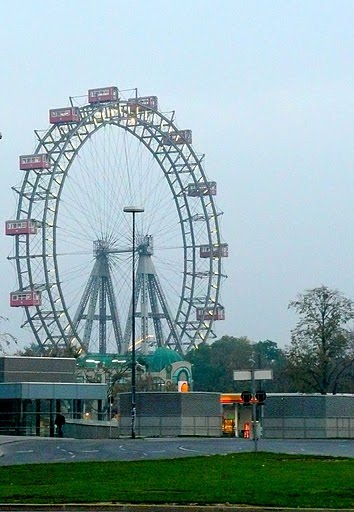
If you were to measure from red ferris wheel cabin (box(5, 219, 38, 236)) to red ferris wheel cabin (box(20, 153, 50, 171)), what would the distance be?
4946 mm

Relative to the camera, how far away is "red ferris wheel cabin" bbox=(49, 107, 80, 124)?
107 m

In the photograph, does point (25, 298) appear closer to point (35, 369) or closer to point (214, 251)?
point (214, 251)

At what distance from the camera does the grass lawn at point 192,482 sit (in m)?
23.2

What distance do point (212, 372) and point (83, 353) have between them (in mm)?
57053

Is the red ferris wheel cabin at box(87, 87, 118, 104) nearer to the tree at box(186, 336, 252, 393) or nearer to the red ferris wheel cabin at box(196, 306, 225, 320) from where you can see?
the red ferris wheel cabin at box(196, 306, 225, 320)

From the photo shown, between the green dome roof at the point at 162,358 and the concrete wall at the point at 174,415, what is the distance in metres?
48.2

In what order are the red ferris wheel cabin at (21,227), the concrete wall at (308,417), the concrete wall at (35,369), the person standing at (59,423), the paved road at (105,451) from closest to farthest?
1. the paved road at (105,451)
2. the person standing at (59,423)
3. the concrete wall at (308,417)
4. the concrete wall at (35,369)
5. the red ferris wheel cabin at (21,227)

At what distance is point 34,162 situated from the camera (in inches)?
4252

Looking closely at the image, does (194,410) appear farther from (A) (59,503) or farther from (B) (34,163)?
(A) (59,503)

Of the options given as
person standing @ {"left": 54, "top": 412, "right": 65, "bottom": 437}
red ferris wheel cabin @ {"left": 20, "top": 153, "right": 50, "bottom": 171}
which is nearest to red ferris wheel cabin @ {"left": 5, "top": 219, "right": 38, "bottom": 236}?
red ferris wheel cabin @ {"left": 20, "top": 153, "right": 50, "bottom": 171}

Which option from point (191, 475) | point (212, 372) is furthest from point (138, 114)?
point (191, 475)


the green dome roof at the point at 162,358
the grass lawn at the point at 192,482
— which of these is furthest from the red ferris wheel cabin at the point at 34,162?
the grass lawn at the point at 192,482

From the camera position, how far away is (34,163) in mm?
107938

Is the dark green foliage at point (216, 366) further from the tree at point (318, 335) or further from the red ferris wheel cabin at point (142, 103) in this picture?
the tree at point (318, 335)
